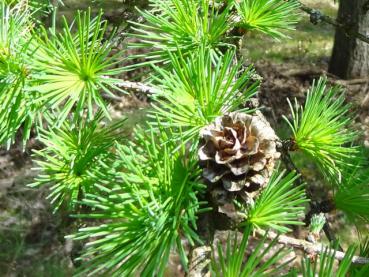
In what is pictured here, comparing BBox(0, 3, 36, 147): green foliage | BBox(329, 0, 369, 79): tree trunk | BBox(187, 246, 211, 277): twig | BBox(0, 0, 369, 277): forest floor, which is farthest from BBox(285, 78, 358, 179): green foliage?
BBox(329, 0, 369, 79): tree trunk

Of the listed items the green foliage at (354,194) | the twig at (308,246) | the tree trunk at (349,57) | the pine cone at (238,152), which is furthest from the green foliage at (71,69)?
the tree trunk at (349,57)

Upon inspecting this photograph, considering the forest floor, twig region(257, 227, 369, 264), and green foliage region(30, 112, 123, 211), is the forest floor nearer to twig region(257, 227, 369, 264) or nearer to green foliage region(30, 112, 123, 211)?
green foliage region(30, 112, 123, 211)

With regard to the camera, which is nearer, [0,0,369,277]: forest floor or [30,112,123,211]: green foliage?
[30,112,123,211]: green foliage

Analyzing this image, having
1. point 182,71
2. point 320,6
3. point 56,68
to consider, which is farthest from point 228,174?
point 320,6

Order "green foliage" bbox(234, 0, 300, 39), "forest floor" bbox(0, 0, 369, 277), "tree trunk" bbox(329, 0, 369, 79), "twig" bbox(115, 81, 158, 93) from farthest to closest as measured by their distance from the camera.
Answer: "tree trunk" bbox(329, 0, 369, 79) → "forest floor" bbox(0, 0, 369, 277) → "green foliage" bbox(234, 0, 300, 39) → "twig" bbox(115, 81, 158, 93)

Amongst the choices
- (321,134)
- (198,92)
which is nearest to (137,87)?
(198,92)

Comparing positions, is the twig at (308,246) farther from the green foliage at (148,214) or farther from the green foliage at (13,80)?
the green foliage at (13,80)
